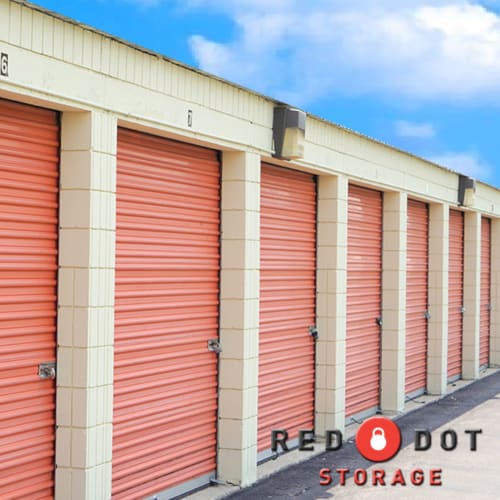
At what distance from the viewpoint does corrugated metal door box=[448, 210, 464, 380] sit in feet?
67.4

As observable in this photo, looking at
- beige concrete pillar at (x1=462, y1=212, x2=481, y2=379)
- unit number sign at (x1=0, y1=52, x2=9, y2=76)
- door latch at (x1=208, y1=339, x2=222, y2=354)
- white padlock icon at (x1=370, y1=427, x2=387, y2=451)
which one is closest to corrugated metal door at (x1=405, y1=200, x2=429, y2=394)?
beige concrete pillar at (x1=462, y1=212, x2=481, y2=379)

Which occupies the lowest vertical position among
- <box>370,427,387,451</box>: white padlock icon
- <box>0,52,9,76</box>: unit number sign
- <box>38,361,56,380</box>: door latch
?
<box>370,427,387,451</box>: white padlock icon

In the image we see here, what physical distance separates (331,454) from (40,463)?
5.62 m

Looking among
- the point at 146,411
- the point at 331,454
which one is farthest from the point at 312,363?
the point at 146,411

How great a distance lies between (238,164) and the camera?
10.6 metres

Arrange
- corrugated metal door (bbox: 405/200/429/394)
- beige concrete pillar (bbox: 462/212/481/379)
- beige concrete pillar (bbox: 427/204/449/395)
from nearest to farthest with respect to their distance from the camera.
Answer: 1. corrugated metal door (bbox: 405/200/429/394)
2. beige concrete pillar (bbox: 427/204/449/395)
3. beige concrete pillar (bbox: 462/212/481/379)

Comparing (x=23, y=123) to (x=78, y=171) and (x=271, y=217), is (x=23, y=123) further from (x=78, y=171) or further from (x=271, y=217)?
(x=271, y=217)

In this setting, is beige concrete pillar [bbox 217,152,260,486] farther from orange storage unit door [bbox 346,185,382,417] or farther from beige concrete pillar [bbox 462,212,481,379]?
beige concrete pillar [bbox 462,212,481,379]

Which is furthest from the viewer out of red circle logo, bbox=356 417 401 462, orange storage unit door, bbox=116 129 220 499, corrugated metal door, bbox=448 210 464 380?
corrugated metal door, bbox=448 210 464 380

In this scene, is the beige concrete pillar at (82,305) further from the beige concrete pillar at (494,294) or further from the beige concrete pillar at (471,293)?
the beige concrete pillar at (494,294)

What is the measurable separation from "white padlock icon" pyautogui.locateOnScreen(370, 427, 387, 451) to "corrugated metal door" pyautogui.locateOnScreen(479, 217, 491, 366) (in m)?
10.4

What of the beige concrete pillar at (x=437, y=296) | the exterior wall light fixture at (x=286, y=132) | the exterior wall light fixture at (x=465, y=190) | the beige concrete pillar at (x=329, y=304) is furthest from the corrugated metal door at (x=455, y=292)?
the exterior wall light fixture at (x=286, y=132)

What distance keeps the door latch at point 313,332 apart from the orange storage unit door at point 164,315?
2847mm

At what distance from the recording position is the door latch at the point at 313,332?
43.5 ft
